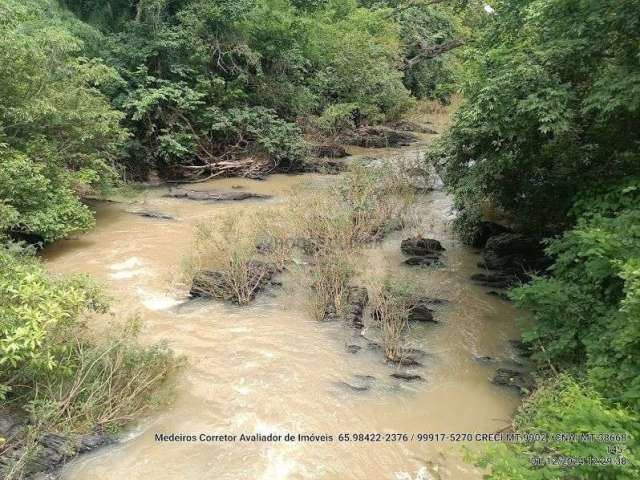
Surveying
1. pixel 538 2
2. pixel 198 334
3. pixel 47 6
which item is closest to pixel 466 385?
pixel 198 334

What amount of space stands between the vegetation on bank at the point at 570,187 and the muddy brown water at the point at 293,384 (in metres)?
0.78

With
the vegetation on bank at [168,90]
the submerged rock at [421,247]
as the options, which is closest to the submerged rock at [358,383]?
the submerged rock at [421,247]

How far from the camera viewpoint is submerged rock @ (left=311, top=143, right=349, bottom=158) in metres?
17.4

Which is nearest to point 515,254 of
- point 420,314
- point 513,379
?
point 420,314

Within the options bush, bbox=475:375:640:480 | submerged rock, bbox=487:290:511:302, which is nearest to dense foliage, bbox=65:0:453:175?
submerged rock, bbox=487:290:511:302

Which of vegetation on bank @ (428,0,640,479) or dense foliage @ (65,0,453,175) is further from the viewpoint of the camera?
dense foliage @ (65,0,453,175)

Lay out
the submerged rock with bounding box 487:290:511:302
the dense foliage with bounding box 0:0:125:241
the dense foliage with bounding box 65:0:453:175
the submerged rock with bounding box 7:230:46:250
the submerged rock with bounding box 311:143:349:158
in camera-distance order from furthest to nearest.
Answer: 1. the submerged rock with bounding box 311:143:349:158
2. the dense foliage with bounding box 65:0:453:175
3. the submerged rock with bounding box 7:230:46:250
4. the dense foliage with bounding box 0:0:125:241
5. the submerged rock with bounding box 487:290:511:302

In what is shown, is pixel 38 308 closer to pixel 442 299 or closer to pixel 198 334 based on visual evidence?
pixel 198 334

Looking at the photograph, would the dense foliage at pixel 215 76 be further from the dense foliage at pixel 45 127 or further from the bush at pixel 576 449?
the bush at pixel 576 449

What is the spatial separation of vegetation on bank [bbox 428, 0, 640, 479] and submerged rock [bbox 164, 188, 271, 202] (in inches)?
248

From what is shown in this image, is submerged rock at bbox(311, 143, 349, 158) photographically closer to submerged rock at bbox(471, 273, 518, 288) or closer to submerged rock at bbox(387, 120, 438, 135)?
submerged rock at bbox(387, 120, 438, 135)

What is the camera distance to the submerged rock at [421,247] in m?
9.17

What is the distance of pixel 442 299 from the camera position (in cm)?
758

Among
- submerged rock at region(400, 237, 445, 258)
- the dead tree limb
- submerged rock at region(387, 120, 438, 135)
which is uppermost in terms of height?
the dead tree limb
